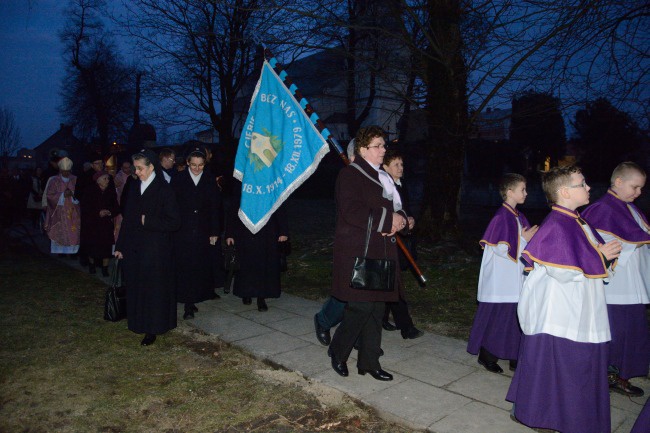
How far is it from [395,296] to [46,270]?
27.3ft

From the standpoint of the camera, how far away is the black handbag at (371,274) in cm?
421

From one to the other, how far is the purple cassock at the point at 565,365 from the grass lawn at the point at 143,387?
99 cm

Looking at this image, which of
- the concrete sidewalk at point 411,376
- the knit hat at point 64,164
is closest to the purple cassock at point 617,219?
A: the concrete sidewalk at point 411,376

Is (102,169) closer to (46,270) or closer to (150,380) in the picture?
(46,270)

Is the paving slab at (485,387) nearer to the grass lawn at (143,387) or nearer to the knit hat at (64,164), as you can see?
the grass lawn at (143,387)

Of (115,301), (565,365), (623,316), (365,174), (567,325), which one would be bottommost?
(115,301)

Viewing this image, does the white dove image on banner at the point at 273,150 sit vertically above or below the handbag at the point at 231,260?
above

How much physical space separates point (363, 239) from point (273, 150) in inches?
67.6

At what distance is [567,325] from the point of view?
131 inches

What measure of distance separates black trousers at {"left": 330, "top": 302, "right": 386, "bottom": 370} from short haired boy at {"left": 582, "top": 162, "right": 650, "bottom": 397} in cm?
188

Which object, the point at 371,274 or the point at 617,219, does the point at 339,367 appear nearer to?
the point at 371,274

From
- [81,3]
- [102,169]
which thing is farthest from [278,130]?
[81,3]

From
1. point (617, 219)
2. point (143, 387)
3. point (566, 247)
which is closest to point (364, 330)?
point (566, 247)

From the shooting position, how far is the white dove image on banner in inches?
206
